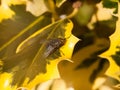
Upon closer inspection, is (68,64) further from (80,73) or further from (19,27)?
(19,27)

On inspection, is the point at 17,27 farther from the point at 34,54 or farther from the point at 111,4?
the point at 111,4

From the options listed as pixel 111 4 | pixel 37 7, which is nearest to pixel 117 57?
pixel 111 4

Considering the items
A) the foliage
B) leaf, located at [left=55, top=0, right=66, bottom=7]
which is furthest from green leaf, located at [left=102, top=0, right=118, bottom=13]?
leaf, located at [left=55, top=0, right=66, bottom=7]

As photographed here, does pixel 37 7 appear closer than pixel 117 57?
No

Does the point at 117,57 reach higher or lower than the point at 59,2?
lower

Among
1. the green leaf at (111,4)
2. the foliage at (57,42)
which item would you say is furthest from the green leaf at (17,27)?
the green leaf at (111,4)

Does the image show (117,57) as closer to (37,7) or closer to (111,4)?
(111,4)

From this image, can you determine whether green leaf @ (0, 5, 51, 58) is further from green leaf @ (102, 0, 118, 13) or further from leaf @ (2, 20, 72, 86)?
green leaf @ (102, 0, 118, 13)
